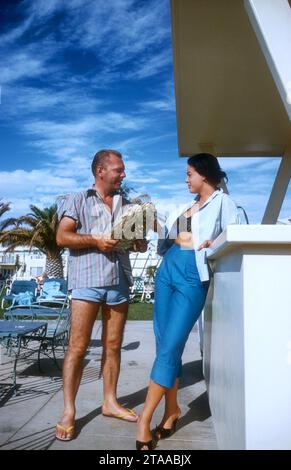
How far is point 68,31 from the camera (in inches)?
144

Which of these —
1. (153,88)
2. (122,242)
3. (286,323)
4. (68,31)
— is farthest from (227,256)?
(153,88)

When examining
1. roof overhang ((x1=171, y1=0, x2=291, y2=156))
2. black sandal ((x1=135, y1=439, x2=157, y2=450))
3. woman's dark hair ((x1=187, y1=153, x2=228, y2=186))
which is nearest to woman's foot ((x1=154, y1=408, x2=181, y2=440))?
black sandal ((x1=135, y1=439, x2=157, y2=450))

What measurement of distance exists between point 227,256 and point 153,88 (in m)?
4.23

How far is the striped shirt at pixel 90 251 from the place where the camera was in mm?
2885

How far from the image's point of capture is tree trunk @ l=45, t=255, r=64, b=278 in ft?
87.7

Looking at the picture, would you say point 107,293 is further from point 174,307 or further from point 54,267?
point 54,267

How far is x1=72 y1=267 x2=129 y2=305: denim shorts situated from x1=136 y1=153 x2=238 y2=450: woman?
43 centimetres

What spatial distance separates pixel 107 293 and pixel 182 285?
0.68 meters

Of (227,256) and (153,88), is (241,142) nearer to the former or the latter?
(153,88)

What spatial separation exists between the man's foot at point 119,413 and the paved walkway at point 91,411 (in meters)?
0.04

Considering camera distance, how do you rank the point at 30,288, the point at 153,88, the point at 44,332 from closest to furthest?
the point at 44,332 → the point at 153,88 → the point at 30,288

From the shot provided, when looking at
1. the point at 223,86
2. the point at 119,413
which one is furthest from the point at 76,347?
the point at 223,86

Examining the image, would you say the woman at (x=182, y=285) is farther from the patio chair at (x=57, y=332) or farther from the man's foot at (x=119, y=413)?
the patio chair at (x=57, y=332)

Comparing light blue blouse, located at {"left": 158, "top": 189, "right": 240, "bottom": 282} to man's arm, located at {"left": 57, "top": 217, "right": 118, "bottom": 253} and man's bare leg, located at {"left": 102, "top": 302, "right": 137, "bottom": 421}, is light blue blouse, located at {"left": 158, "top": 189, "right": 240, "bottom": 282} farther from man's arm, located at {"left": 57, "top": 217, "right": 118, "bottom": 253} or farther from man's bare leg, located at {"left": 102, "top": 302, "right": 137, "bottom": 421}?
man's bare leg, located at {"left": 102, "top": 302, "right": 137, "bottom": 421}
